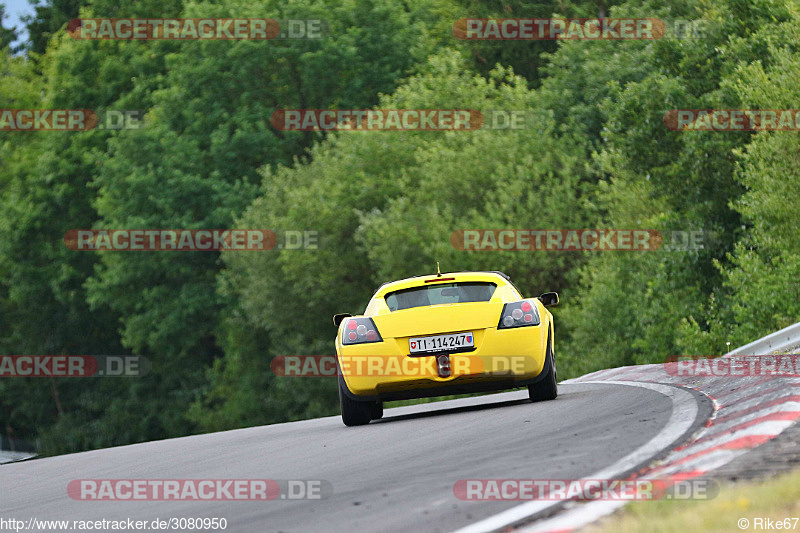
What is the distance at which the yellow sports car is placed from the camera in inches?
424

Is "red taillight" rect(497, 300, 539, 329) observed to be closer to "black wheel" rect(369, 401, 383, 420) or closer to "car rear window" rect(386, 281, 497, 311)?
"car rear window" rect(386, 281, 497, 311)

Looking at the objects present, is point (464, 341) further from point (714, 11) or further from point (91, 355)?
point (91, 355)

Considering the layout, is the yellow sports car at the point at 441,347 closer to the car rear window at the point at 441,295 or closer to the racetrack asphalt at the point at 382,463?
the car rear window at the point at 441,295

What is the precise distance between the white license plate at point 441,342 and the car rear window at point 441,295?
54cm

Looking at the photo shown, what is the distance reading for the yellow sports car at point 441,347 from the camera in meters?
10.8

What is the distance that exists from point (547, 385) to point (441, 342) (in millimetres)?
1519

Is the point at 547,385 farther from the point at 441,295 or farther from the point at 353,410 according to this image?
the point at 353,410

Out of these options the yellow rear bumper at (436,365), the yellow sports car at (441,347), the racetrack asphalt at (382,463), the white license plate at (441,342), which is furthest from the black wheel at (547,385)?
the white license plate at (441,342)

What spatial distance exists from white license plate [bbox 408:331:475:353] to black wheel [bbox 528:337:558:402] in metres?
1.01

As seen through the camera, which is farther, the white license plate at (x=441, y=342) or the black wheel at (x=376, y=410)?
the black wheel at (x=376, y=410)

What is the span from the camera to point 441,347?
1077cm

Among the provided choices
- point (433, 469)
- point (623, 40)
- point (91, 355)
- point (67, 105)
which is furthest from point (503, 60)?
point (433, 469)

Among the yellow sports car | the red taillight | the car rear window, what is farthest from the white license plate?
the car rear window

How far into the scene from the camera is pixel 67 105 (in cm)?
5447
